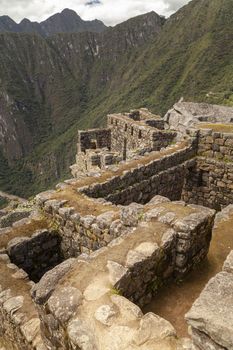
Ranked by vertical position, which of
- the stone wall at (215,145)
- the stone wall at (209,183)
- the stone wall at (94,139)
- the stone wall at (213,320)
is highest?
the stone wall at (213,320)

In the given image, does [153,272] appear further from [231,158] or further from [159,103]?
[159,103]

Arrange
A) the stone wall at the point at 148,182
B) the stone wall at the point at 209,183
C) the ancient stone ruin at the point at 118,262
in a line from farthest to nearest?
1. the stone wall at the point at 209,183
2. the stone wall at the point at 148,182
3. the ancient stone ruin at the point at 118,262

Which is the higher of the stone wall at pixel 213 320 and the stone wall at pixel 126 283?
the stone wall at pixel 213 320

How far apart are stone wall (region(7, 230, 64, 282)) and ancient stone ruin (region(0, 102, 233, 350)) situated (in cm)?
3

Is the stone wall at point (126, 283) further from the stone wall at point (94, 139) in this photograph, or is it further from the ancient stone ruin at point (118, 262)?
the stone wall at point (94, 139)

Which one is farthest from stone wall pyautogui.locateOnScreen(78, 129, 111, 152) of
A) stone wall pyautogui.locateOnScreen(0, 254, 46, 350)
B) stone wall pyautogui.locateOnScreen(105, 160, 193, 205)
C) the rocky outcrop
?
stone wall pyautogui.locateOnScreen(0, 254, 46, 350)

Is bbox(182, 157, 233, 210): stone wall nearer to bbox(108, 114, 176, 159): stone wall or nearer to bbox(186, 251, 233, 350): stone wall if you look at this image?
bbox(108, 114, 176, 159): stone wall

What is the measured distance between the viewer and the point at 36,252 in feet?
27.9

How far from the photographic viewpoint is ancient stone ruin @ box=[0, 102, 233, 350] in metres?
3.99

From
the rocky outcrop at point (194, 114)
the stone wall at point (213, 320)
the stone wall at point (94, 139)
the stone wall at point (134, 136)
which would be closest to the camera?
the stone wall at point (213, 320)

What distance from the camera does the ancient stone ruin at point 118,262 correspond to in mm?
3988

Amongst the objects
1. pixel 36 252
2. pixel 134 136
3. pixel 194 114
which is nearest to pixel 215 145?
pixel 36 252

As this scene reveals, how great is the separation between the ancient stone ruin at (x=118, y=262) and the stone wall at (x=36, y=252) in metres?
0.03

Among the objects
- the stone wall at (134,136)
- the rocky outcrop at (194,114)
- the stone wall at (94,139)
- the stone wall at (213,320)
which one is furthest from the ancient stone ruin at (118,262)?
the stone wall at (94,139)
